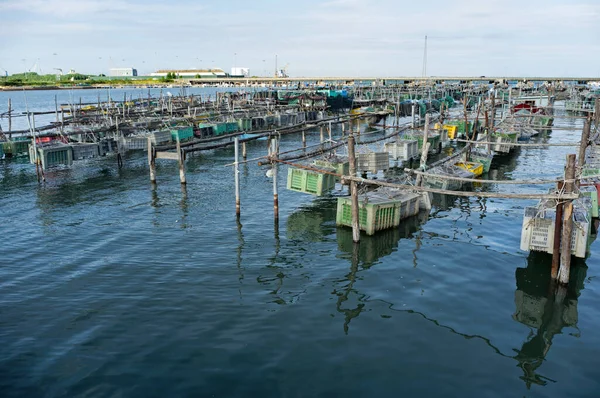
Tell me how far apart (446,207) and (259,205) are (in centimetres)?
1094

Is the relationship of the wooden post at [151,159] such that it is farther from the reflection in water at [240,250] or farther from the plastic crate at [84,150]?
the reflection in water at [240,250]

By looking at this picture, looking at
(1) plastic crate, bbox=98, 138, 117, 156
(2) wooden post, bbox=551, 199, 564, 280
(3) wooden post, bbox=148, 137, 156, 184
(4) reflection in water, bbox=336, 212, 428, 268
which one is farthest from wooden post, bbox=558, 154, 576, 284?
(1) plastic crate, bbox=98, 138, 117, 156

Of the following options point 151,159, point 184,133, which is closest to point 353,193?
point 151,159

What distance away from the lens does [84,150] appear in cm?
3650

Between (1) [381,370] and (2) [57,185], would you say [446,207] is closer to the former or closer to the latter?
(1) [381,370]

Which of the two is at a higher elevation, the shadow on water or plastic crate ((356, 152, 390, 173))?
plastic crate ((356, 152, 390, 173))

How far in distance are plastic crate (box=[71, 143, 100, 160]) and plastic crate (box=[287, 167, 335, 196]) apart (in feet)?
62.8

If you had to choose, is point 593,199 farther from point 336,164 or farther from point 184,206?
point 184,206

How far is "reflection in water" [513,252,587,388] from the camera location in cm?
1308

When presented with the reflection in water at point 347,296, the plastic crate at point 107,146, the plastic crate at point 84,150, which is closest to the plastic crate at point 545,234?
the reflection in water at point 347,296

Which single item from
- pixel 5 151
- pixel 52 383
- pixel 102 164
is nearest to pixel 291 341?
pixel 52 383

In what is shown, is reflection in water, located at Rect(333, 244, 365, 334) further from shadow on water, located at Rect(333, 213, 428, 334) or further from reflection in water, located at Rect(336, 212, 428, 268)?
reflection in water, located at Rect(336, 212, 428, 268)

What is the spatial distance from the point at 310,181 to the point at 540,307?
12.4 m

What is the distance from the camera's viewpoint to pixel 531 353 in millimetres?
13320
